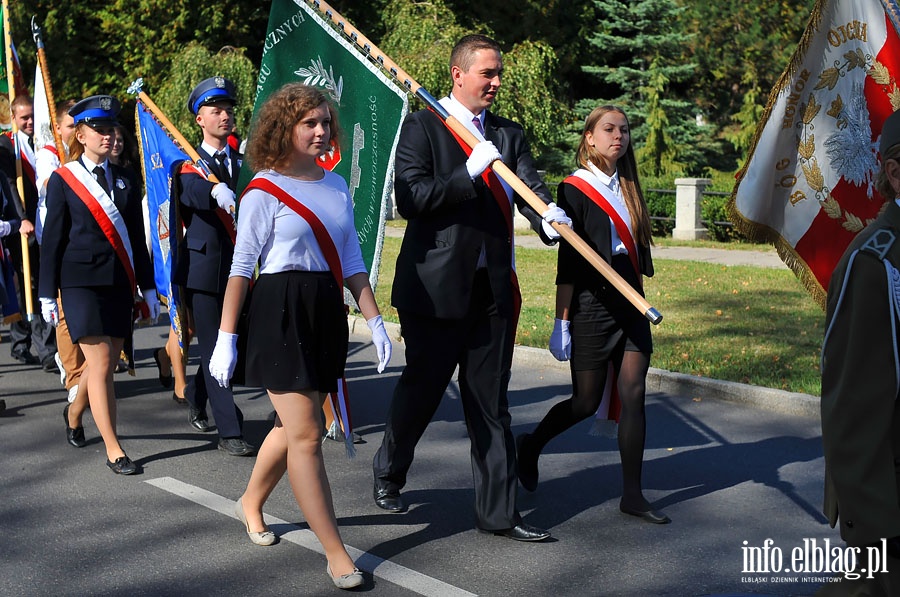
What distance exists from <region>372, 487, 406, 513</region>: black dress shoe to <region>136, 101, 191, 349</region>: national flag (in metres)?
2.24

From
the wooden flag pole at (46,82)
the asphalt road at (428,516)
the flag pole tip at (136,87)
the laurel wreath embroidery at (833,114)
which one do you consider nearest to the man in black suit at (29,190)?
the wooden flag pole at (46,82)

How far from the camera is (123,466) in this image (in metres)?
6.48

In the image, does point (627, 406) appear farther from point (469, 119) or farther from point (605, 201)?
point (469, 119)

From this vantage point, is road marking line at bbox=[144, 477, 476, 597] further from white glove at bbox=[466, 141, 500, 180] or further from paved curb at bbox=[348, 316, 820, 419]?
paved curb at bbox=[348, 316, 820, 419]

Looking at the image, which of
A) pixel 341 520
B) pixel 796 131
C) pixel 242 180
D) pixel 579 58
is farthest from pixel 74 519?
pixel 579 58

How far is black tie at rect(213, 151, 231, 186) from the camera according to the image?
7008 millimetres

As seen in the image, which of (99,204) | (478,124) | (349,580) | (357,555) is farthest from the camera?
(99,204)

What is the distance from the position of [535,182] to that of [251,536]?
6.52 feet

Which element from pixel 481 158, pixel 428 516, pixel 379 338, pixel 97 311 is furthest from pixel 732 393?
pixel 97 311

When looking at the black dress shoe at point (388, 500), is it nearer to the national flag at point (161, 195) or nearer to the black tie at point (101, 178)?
the national flag at point (161, 195)

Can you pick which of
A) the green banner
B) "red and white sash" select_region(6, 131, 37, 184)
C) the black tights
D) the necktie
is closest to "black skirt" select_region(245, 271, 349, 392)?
the necktie

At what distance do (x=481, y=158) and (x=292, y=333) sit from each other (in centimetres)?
107

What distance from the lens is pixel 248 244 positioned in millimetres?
4676

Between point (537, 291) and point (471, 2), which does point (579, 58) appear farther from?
point (537, 291)
